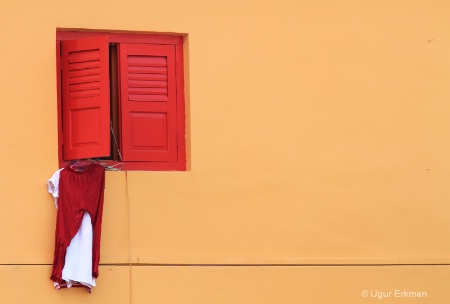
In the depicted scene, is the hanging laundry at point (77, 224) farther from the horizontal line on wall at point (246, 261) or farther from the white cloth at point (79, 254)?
the horizontal line on wall at point (246, 261)

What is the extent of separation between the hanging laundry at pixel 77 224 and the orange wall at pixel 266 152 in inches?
4.2

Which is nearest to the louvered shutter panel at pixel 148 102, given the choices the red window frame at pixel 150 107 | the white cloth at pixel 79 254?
the red window frame at pixel 150 107

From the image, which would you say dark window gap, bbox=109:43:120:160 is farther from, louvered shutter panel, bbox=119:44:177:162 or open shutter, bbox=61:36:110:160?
open shutter, bbox=61:36:110:160

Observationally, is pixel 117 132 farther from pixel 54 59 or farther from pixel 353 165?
pixel 353 165

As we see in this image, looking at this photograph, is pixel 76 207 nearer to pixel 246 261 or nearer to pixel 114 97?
pixel 114 97

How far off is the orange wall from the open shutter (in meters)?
0.16

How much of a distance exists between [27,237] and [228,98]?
1.88 m

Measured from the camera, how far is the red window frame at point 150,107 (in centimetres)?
936

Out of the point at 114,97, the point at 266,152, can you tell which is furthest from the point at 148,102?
the point at 266,152

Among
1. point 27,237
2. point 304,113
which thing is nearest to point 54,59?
point 27,237

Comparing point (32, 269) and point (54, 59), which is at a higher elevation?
point (54, 59)

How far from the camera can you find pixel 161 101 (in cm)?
951

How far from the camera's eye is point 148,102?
31.1ft

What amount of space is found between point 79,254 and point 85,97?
1186 mm
